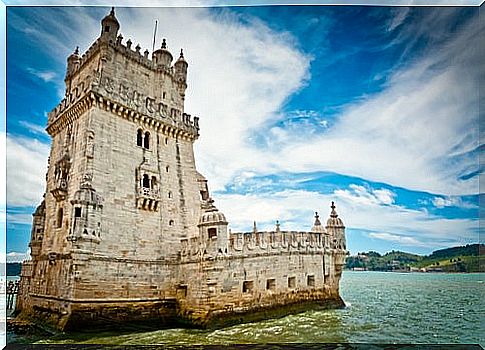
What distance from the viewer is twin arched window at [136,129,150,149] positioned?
39.7 feet

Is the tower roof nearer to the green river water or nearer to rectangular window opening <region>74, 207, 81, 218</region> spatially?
rectangular window opening <region>74, 207, 81, 218</region>

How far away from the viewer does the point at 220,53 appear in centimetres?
1115

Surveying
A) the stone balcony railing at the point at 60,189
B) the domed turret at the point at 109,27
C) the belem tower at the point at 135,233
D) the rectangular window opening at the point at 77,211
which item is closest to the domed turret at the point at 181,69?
the belem tower at the point at 135,233

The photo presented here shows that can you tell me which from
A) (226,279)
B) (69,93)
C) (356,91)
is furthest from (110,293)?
(356,91)

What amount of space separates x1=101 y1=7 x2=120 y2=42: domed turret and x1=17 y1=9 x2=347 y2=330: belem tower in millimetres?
32

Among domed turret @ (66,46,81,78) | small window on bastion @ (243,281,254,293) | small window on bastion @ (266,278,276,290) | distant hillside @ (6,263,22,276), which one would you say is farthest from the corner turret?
distant hillside @ (6,263,22,276)

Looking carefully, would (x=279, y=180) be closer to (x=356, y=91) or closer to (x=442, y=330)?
(x=356, y=91)

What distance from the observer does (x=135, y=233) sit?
11.1 meters

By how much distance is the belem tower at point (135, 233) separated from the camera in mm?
10156

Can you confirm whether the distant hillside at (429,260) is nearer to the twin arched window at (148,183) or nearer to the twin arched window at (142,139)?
the twin arched window at (148,183)

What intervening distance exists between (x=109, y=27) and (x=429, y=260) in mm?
11349

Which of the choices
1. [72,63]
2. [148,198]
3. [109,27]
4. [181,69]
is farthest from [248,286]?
[72,63]

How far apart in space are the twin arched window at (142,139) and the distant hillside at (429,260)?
25.3 ft

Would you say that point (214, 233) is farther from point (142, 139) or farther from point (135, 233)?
point (142, 139)
